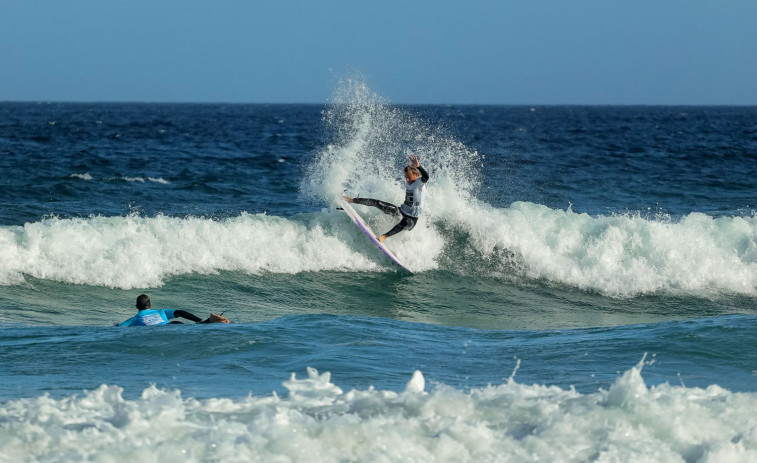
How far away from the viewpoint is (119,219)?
1532cm

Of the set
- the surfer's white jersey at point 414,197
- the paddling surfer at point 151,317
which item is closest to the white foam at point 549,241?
the surfer's white jersey at point 414,197

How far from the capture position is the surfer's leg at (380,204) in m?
14.5

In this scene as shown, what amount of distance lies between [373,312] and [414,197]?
94.9 inches

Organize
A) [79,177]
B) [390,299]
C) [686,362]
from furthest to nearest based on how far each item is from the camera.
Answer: [79,177] < [390,299] < [686,362]

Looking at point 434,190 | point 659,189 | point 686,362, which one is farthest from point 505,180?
point 686,362

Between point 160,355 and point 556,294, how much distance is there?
27.9 ft

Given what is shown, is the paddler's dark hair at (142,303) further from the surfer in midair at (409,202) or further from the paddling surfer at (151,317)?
the surfer in midair at (409,202)

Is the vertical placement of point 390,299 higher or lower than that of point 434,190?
lower

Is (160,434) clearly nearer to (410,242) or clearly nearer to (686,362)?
(686,362)

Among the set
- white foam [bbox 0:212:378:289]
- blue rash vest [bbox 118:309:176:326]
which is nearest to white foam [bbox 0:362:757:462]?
blue rash vest [bbox 118:309:176:326]

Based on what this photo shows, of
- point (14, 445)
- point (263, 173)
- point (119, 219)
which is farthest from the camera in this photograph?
point (263, 173)

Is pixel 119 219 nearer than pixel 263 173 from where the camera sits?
Yes

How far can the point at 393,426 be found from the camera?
530 centimetres

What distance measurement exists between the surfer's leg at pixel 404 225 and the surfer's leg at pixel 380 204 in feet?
0.69
